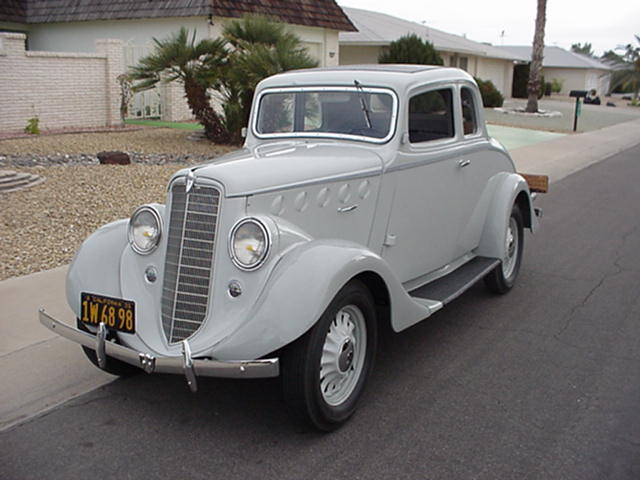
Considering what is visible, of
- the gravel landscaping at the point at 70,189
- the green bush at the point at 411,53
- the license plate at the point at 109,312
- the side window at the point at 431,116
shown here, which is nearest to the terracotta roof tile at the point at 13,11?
the gravel landscaping at the point at 70,189

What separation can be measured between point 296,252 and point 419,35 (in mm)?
32721

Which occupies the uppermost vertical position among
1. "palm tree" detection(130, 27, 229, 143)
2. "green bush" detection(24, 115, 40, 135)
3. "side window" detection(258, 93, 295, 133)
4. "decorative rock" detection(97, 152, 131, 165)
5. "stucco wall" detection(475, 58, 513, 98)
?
"stucco wall" detection(475, 58, 513, 98)

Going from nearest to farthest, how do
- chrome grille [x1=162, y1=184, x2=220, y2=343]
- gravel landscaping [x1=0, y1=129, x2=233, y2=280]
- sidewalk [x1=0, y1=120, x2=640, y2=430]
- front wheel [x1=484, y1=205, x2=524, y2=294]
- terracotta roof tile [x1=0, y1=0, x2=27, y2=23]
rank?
chrome grille [x1=162, y1=184, x2=220, y2=343] < sidewalk [x1=0, y1=120, x2=640, y2=430] < front wheel [x1=484, y1=205, x2=524, y2=294] < gravel landscaping [x1=0, y1=129, x2=233, y2=280] < terracotta roof tile [x1=0, y1=0, x2=27, y2=23]

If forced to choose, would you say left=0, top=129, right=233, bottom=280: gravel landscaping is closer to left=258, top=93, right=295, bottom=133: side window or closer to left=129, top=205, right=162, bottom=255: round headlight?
left=258, top=93, right=295, bottom=133: side window

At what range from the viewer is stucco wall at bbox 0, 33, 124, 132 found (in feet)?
48.5

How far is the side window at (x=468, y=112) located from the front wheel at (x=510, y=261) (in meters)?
0.90

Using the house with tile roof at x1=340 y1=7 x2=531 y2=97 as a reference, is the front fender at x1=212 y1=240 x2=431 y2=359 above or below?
below

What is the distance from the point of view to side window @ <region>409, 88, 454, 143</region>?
4.89 meters

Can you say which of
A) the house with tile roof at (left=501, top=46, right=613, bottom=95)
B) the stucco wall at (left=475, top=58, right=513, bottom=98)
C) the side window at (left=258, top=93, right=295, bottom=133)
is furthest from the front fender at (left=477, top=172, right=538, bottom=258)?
the house with tile roof at (left=501, top=46, right=613, bottom=95)

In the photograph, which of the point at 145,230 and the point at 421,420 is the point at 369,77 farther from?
the point at 421,420

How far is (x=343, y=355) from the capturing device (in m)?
3.81

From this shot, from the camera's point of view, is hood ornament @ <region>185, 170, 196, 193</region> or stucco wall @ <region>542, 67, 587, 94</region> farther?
stucco wall @ <region>542, 67, 587, 94</region>

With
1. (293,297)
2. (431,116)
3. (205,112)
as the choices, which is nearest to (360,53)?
(205,112)

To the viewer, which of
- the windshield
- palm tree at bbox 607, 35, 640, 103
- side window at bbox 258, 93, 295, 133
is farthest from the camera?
palm tree at bbox 607, 35, 640, 103
